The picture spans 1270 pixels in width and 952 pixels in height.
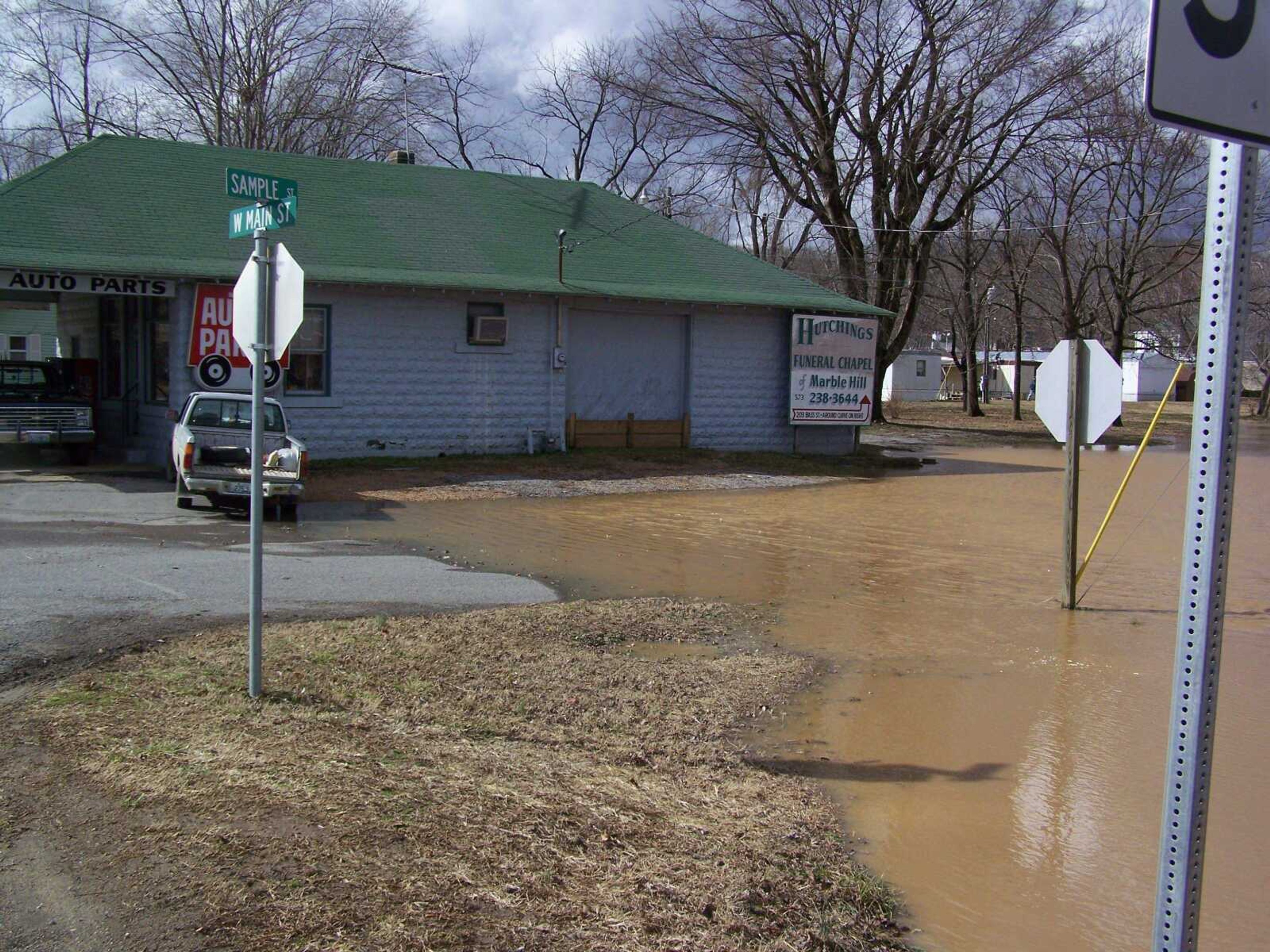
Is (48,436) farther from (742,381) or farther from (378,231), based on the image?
(742,381)

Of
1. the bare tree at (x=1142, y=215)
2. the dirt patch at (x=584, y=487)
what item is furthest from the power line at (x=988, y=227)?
the dirt patch at (x=584, y=487)

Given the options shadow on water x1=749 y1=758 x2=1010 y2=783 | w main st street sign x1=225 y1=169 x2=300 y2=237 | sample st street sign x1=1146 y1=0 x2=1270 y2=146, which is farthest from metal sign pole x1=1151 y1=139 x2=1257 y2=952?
w main st street sign x1=225 y1=169 x2=300 y2=237

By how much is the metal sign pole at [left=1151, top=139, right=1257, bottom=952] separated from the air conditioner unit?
67.3ft

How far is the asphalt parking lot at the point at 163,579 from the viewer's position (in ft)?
27.3

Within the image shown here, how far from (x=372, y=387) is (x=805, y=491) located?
26.9 feet

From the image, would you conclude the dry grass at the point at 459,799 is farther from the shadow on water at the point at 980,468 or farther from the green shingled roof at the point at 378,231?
the shadow on water at the point at 980,468

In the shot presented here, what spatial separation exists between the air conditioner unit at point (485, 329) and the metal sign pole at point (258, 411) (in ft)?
52.0

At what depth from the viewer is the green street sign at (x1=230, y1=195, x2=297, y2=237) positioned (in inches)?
262

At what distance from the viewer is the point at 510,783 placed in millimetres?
5516

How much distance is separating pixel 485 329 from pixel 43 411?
25.6 ft

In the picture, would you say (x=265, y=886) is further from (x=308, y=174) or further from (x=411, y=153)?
(x=411, y=153)

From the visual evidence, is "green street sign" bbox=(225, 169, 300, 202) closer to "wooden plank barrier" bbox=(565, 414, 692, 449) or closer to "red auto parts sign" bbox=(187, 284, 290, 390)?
"red auto parts sign" bbox=(187, 284, 290, 390)

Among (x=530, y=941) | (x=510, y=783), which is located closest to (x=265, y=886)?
(x=530, y=941)

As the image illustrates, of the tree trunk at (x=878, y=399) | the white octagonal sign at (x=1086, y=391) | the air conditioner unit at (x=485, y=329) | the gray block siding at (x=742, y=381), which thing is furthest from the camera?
the tree trunk at (x=878, y=399)
